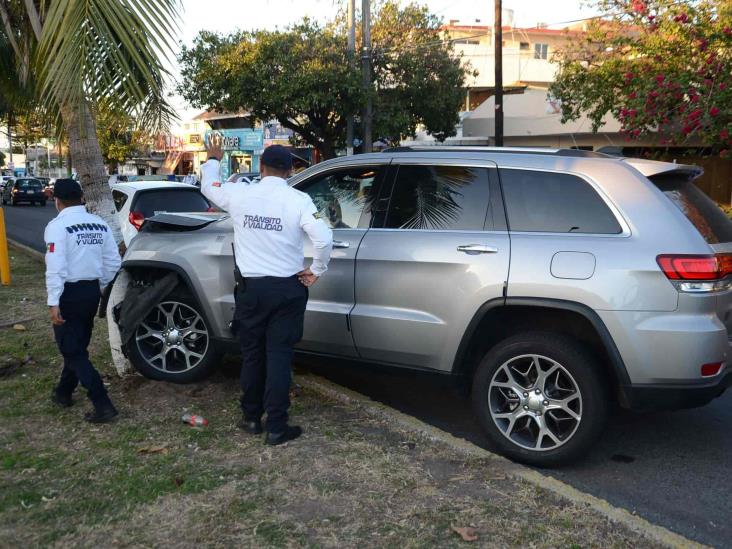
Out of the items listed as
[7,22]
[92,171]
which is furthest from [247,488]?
[7,22]

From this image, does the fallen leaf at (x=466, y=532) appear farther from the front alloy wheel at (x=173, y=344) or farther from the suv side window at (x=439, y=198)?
the front alloy wheel at (x=173, y=344)

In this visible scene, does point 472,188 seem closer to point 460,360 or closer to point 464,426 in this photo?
point 460,360

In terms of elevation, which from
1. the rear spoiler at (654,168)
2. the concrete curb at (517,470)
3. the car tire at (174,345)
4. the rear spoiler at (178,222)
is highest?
the rear spoiler at (654,168)

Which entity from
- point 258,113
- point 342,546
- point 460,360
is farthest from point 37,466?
point 258,113

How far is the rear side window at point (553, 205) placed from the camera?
4160 mm

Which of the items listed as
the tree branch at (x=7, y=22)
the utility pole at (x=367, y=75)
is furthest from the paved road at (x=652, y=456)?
the utility pole at (x=367, y=75)

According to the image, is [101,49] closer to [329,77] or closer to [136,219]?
[136,219]

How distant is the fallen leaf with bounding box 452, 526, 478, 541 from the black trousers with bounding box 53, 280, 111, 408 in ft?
8.40

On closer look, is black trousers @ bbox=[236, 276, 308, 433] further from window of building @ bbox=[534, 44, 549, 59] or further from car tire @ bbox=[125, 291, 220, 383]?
window of building @ bbox=[534, 44, 549, 59]

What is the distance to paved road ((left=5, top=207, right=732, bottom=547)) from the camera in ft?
12.5

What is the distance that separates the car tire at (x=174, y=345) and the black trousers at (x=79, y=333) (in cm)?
82

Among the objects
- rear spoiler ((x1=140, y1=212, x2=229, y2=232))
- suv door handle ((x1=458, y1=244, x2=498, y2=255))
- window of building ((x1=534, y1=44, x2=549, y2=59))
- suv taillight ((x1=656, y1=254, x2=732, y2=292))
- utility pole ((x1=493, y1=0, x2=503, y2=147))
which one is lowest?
suv taillight ((x1=656, y1=254, x2=732, y2=292))

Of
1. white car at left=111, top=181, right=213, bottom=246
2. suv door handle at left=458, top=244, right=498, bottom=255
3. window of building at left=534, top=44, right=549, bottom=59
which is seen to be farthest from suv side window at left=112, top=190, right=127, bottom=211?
window of building at left=534, top=44, right=549, bottom=59

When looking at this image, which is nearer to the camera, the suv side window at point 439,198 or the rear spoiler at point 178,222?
the suv side window at point 439,198
